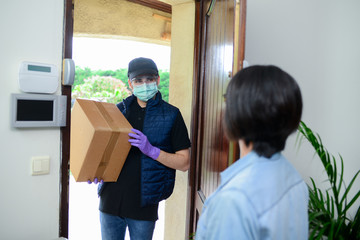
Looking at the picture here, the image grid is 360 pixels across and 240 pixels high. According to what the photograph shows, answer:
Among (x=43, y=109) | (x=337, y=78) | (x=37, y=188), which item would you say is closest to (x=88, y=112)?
(x=43, y=109)

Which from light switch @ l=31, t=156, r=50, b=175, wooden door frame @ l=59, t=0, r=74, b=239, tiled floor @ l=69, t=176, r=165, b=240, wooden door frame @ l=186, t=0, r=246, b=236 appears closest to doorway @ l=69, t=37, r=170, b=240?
tiled floor @ l=69, t=176, r=165, b=240

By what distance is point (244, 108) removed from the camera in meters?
0.65

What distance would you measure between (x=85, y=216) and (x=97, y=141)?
2.73m

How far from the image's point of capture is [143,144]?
56.1 inches

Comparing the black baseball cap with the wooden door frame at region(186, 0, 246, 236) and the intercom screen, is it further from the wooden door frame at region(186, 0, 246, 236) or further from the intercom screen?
the wooden door frame at region(186, 0, 246, 236)

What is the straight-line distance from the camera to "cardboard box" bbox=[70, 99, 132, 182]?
4.32 feet

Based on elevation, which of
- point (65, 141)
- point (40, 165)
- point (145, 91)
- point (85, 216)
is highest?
point (145, 91)

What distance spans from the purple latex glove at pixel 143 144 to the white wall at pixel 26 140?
0.42m

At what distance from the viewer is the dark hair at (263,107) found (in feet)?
2.11

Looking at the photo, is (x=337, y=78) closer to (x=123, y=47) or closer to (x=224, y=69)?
(x=224, y=69)

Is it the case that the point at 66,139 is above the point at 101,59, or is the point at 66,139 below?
below

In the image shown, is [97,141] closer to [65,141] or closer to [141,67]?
[65,141]

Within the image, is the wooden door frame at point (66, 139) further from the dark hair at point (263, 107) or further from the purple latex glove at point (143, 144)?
the dark hair at point (263, 107)

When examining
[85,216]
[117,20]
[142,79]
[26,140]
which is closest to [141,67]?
[142,79]
